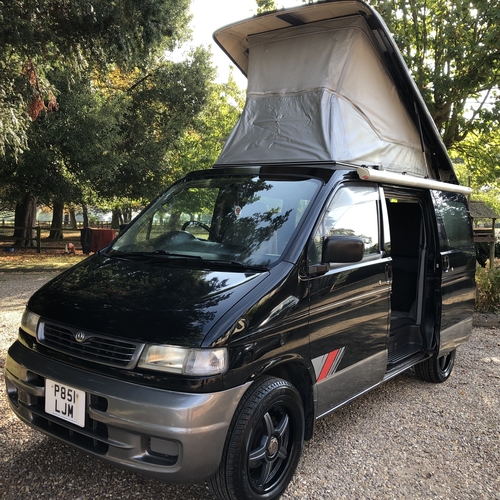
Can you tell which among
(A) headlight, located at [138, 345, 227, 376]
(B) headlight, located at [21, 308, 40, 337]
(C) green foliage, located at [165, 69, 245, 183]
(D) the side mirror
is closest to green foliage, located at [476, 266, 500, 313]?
(D) the side mirror

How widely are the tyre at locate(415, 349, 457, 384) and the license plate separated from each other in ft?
11.8

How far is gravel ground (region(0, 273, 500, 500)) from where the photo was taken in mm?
2965

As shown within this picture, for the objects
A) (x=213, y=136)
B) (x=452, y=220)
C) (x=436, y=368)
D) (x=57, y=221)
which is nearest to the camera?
(x=436, y=368)

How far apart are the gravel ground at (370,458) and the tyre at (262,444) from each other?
25 centimetres

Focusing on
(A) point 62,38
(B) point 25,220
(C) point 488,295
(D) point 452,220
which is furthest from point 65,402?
(B) point 25,220

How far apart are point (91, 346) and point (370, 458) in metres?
2.20

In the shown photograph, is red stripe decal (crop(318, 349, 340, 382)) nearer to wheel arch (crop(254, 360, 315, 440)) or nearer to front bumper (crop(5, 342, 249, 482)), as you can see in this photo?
wheel arch (crop(254, 360, 315, 440))

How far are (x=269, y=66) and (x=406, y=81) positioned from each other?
138 cm

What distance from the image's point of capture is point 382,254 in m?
3.93

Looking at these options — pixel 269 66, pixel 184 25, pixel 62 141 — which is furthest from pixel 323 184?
pixel 184 25

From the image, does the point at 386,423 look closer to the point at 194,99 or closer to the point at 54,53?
the point at 54,53

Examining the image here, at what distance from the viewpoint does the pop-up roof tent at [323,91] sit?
4125mm

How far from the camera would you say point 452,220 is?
5199 mm

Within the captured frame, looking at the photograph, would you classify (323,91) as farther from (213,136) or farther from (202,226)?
(213,136)
